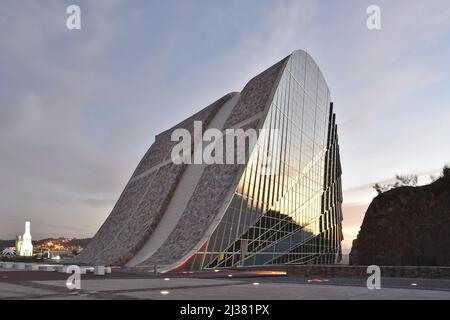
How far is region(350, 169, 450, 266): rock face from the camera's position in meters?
32.0

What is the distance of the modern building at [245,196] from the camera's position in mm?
35219

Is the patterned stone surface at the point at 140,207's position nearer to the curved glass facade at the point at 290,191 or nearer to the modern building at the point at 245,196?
the modern building at the point at 245,196

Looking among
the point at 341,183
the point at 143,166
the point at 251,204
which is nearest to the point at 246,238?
the point at 251,204

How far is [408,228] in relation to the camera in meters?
34.9

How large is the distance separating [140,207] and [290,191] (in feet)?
52.7

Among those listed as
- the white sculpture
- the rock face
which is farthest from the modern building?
the white sculpture

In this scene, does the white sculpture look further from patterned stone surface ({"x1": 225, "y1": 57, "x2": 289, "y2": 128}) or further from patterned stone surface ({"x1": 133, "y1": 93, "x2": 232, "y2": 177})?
patterned stone surface ({"x1": 225, "y1": 57, "x2": 289, "y2": 128})

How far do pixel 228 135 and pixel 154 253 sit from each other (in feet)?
41.7

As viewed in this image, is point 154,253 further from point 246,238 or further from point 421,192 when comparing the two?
point 421,192

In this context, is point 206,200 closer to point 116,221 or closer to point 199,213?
point 199,213

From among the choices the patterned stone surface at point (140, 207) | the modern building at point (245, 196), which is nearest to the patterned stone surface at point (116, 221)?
the patterned stone surface at point (140, 207)

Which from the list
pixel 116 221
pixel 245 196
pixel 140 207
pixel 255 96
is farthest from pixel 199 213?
pixel 116 221

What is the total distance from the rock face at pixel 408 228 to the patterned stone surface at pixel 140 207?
63.0 ft

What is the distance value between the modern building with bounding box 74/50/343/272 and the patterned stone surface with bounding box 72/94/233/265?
15 centimetres
